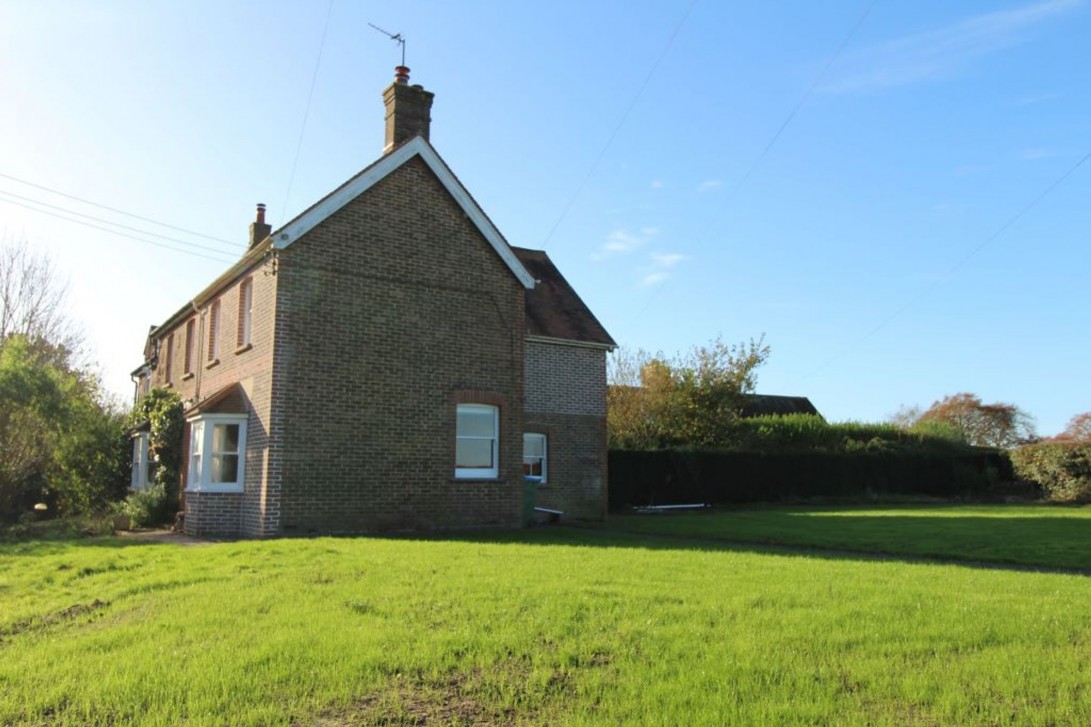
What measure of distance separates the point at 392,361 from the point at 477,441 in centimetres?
266

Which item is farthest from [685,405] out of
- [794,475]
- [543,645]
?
[543,645]

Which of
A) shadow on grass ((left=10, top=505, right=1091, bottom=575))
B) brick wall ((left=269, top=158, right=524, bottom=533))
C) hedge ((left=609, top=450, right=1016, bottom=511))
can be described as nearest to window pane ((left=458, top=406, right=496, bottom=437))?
brick wall ((left=269, top=158, right=524, bottom=533))

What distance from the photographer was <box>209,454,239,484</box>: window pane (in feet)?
57.2

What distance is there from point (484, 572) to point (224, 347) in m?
12.2

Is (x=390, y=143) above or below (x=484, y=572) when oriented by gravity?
above

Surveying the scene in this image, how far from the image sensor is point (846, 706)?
509 cm

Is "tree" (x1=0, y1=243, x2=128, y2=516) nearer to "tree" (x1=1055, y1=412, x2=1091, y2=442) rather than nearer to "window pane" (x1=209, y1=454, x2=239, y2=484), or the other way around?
"window pane" (x1=209, y1=454, x2=239, y2=484)

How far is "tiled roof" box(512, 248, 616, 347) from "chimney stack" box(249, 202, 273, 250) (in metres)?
7.66

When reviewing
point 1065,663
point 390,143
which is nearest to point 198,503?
point 390,143

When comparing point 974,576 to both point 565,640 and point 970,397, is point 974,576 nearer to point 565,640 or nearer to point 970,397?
point 565,640

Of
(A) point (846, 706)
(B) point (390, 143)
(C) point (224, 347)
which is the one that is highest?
(B) point (390, 143)

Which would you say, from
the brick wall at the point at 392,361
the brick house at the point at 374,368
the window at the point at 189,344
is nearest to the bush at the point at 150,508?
the brick house at the point at 374,368

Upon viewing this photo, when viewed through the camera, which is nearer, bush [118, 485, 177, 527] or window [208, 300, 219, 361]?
bush [118, 485, 177, 527]

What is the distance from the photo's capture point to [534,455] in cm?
2241
